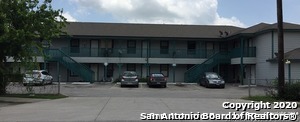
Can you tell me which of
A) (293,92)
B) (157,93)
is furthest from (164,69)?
(293,92)

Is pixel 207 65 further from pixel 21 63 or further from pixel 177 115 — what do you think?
pixel 177 115

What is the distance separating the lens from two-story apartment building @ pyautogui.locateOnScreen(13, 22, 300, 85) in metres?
42.6

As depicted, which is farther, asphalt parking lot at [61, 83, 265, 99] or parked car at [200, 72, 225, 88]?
parked car at [200, 72, 225, 88]

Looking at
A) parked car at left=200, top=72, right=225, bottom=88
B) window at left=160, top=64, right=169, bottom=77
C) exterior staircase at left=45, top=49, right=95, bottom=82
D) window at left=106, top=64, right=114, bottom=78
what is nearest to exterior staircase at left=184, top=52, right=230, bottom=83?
parked car at left=200, top=72, right=225, bottom=88

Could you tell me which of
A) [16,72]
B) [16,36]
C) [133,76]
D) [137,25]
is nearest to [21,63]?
[16,72]

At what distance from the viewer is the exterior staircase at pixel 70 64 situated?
42.2 meters

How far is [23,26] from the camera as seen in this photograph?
22.1 m

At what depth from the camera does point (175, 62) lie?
149 feet

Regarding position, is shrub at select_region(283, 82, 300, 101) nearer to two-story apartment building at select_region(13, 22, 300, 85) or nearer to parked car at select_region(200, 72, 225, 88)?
parked car at select_region(200, 72, 225, 88)

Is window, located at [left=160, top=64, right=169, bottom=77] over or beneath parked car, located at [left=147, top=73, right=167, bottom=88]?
over

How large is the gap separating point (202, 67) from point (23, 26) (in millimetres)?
25505

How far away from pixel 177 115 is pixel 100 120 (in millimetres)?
3134

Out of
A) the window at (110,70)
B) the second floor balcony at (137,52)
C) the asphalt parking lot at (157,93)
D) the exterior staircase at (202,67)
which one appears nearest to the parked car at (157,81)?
the asphalt parking lot at (157,93)

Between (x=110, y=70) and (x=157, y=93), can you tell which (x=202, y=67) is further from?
(x=157, y=93)
